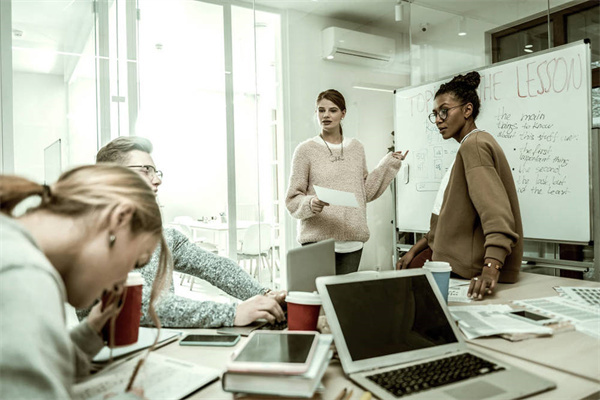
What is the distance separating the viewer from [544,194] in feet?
8.07

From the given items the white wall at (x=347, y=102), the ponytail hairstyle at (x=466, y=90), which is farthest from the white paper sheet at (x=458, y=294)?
the white wall at (x=347, y=102)

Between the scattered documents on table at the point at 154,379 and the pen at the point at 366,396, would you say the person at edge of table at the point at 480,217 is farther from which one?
the scattered documents on table at the point at 154,379

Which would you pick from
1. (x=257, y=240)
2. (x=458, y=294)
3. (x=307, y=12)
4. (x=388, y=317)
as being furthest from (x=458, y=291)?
(x=307, y=12)

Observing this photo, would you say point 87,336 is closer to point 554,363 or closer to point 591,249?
point 554,363

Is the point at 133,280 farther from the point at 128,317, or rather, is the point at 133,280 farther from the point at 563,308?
the point at 563,308

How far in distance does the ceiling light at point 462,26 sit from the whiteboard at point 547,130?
109cm

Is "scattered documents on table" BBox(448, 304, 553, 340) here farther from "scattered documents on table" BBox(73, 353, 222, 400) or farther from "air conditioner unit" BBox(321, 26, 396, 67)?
"air conditioner unit" BBox(321, 26, 396, 67)

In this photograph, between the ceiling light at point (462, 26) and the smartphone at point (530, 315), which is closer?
the smartphone at point (530, 315)

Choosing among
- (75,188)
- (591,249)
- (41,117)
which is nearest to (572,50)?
(591,249)

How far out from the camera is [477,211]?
159 cm

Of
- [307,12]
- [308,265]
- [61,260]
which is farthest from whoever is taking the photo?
[307,12]

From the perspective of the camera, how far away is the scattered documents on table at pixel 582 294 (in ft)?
4.26

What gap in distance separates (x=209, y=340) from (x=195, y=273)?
0.51 meters

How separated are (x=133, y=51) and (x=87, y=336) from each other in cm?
290
